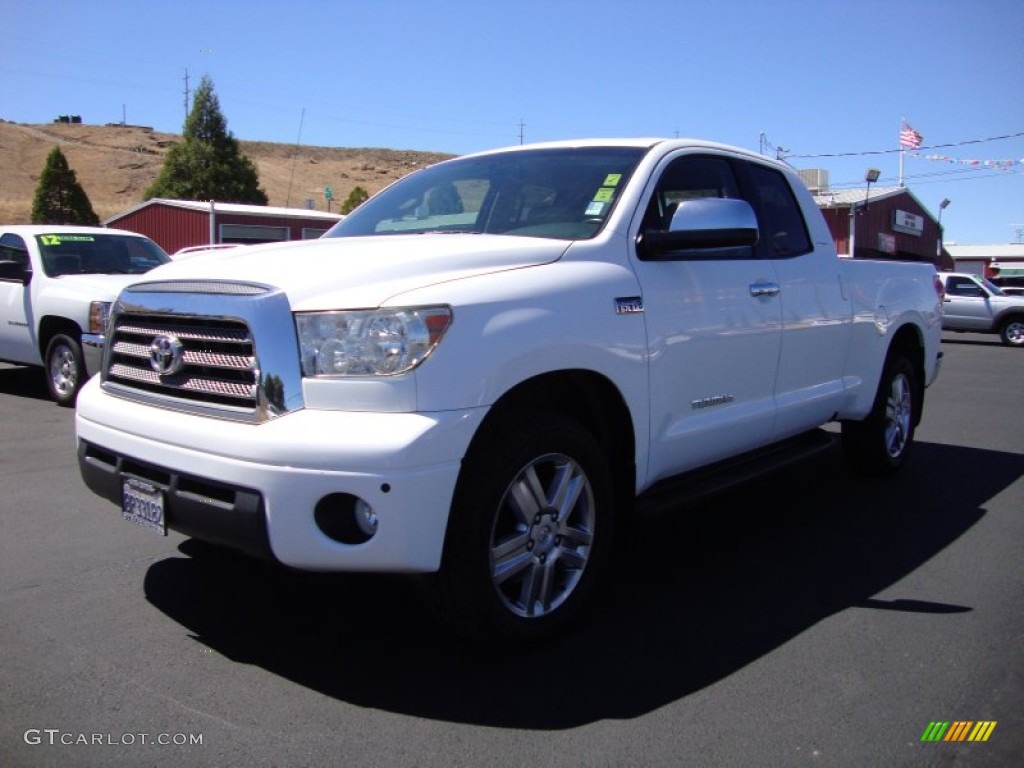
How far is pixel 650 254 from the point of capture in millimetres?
3973

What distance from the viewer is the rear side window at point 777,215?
5.02 metres

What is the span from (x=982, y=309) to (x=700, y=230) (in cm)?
2231

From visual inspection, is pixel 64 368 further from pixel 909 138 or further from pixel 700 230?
pixel 909 138

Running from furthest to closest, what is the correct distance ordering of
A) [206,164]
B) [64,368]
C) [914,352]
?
[206,164]
[64,368]
[914,352]

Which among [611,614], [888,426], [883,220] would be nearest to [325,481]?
[611,614]

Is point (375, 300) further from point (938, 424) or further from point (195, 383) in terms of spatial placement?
point (938, 424)

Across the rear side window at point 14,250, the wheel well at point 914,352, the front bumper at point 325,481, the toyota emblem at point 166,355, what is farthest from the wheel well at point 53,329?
the wheel well at point 914,352

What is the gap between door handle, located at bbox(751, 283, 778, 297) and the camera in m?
4.57

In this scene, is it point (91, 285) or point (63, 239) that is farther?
point (63, 239)

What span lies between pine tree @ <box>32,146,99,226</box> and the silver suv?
3541 centimetres

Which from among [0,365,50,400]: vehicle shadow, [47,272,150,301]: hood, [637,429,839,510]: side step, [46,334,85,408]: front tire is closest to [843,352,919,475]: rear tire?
[637,429,839,510]: side step

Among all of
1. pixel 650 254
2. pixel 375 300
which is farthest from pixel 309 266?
pixel 650 254

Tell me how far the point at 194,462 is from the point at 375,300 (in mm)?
845

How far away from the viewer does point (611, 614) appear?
392 centimetres
